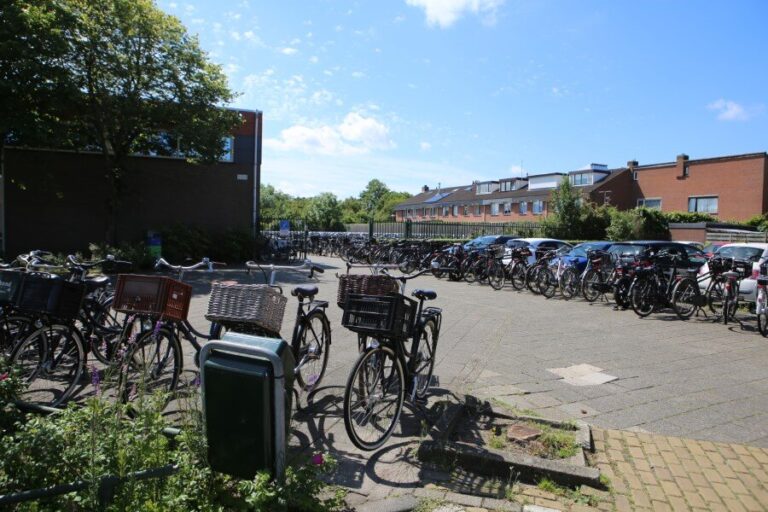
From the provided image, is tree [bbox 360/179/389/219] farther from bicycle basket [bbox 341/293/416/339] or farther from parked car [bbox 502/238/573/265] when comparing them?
bicycle basket [bbox 341/293/416/339]

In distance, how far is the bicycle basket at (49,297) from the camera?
14.0 feet

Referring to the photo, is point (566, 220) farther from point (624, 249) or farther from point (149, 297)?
point (149, 297)

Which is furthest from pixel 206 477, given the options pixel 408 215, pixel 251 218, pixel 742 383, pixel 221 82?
pixel 408 215

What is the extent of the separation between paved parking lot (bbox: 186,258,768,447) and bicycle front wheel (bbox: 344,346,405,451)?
1047mm

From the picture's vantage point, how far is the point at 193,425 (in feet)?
9.13

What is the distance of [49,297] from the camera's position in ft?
14.0

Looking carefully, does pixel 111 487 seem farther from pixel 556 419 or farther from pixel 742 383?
pixel 742 383

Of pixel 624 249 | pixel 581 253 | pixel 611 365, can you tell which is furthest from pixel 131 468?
pixel 581 253

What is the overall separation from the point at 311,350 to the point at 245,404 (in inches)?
85.6

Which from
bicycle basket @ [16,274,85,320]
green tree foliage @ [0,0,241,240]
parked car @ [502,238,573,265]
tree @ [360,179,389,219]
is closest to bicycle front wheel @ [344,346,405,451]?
bicycle basket @ [16,274,85,320]

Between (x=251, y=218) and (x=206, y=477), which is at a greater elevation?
(x=251, y=218)

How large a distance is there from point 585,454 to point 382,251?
17422 mm

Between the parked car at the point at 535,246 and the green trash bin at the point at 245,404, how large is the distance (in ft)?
43.3

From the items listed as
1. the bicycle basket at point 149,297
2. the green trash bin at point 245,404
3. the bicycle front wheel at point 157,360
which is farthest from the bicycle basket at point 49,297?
the green trash bin at point 245,404
